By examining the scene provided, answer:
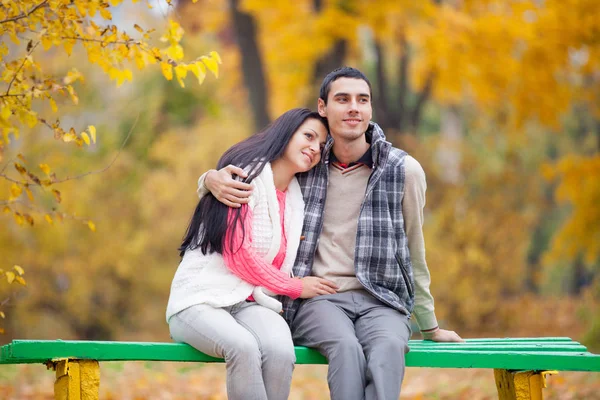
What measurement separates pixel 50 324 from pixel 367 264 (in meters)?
8.95

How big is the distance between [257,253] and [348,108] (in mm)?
827

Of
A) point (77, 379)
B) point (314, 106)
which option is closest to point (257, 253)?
point (77, 379)

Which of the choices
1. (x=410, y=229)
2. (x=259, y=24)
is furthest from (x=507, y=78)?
(x=410, y=229)

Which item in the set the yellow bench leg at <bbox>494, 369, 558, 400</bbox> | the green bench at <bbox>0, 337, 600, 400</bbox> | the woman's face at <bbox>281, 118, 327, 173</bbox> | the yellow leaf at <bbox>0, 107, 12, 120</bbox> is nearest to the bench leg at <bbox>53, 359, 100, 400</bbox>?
the green bench at <bbox>0, 337, 600, 400</bbox>

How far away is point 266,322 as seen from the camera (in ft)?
11.1

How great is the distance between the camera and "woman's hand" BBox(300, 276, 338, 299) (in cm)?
363

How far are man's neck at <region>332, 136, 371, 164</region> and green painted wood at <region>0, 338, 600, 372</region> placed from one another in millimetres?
980

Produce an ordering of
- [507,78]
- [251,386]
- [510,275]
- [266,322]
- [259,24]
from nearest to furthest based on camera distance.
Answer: [251,386], [266,322], [507,78], [510,275], [259,24]

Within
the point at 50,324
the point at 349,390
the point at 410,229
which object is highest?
the point at 410,229

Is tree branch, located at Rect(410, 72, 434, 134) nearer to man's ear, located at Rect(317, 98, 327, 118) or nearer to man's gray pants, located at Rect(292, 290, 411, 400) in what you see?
man's ear, located at Rect(317, 98, 327, 118)

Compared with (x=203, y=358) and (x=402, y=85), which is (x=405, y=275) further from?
(x=402, y=85)

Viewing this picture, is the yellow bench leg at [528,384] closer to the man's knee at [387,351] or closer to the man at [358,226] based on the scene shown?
the man at [358,226]

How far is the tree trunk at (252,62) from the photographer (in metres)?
11.2

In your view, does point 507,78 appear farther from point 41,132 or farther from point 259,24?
point 41,132
